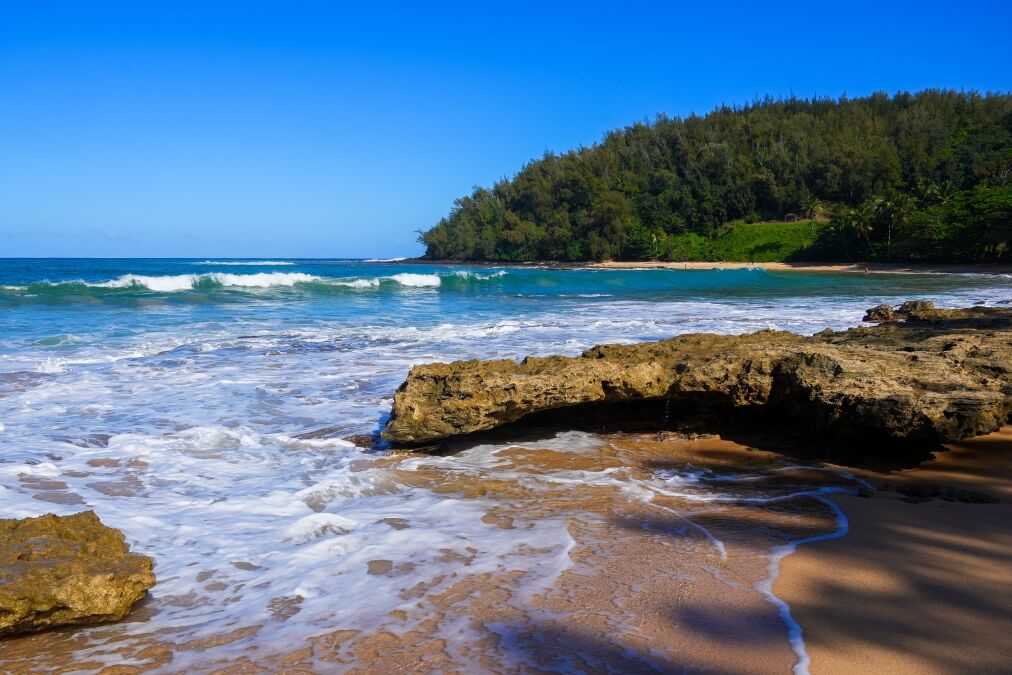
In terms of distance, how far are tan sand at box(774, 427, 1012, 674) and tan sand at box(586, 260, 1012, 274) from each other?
162ft

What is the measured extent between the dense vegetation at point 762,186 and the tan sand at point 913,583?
5865 centimetres

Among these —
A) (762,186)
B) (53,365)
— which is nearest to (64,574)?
(53,365)

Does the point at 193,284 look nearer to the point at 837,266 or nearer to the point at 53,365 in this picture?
the point at 53,365

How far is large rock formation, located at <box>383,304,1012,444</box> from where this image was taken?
14.2 feet

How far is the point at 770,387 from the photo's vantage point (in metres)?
5.07

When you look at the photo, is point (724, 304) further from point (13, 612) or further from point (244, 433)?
point (13, 612)

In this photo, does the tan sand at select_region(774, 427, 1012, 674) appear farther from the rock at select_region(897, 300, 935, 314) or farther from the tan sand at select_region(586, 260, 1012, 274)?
the tan sand at select_region(586, 260, 1012, 274)

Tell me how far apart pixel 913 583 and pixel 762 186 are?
89.0 metres

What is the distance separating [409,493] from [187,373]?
5.67 meters

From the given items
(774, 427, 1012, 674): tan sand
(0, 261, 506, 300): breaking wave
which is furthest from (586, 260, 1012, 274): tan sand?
(774, 427, 1012, 674): tan sand

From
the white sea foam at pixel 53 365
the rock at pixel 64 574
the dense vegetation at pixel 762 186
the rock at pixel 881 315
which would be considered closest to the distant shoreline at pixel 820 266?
the dense vegetation at pixel 762 186

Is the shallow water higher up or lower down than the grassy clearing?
lower down

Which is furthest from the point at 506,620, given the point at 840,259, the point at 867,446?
the point at 840,259

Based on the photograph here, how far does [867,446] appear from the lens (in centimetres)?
482
